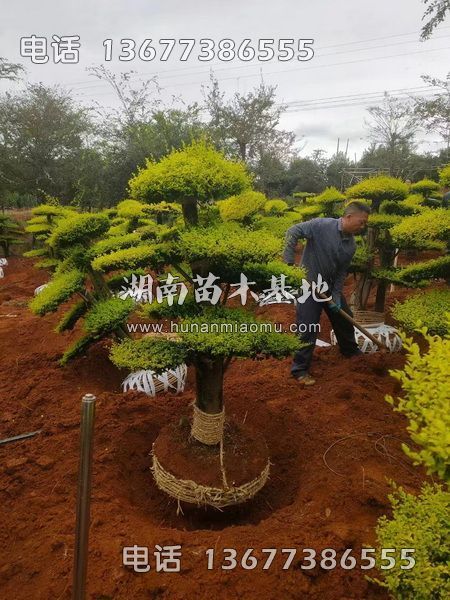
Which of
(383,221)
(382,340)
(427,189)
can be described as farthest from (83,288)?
(427,189)

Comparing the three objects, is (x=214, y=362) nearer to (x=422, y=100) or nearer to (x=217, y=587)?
(x=217, y=587)

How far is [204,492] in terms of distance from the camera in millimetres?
2975

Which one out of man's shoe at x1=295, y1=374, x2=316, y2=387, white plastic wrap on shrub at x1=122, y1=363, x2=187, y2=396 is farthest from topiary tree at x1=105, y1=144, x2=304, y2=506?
man's shoe at x1=295, y1=374, x2=316, y2=387

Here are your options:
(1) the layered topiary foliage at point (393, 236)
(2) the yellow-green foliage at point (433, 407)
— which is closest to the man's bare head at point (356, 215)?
(1) the layered topiary foliage at point (393, 236)

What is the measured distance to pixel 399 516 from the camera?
1.99 metres

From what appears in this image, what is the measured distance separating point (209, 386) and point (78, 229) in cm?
239

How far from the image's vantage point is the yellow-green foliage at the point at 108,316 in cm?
Result: 377

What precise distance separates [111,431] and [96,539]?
50.2 inches

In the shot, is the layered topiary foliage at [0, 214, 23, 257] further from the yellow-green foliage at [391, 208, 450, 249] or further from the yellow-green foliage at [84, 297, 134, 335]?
the yellow-green foliage at [391, 208, 450, 249]

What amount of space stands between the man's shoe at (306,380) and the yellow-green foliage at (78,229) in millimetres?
2882

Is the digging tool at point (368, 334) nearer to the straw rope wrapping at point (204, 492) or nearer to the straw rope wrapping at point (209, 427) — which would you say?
the straw rope wrapping at point (209, 427)

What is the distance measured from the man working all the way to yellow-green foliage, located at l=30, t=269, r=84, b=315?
2.25m

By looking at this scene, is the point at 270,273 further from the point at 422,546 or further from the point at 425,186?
the point at 425,186

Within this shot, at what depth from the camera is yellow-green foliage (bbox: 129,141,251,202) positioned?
2.72m
